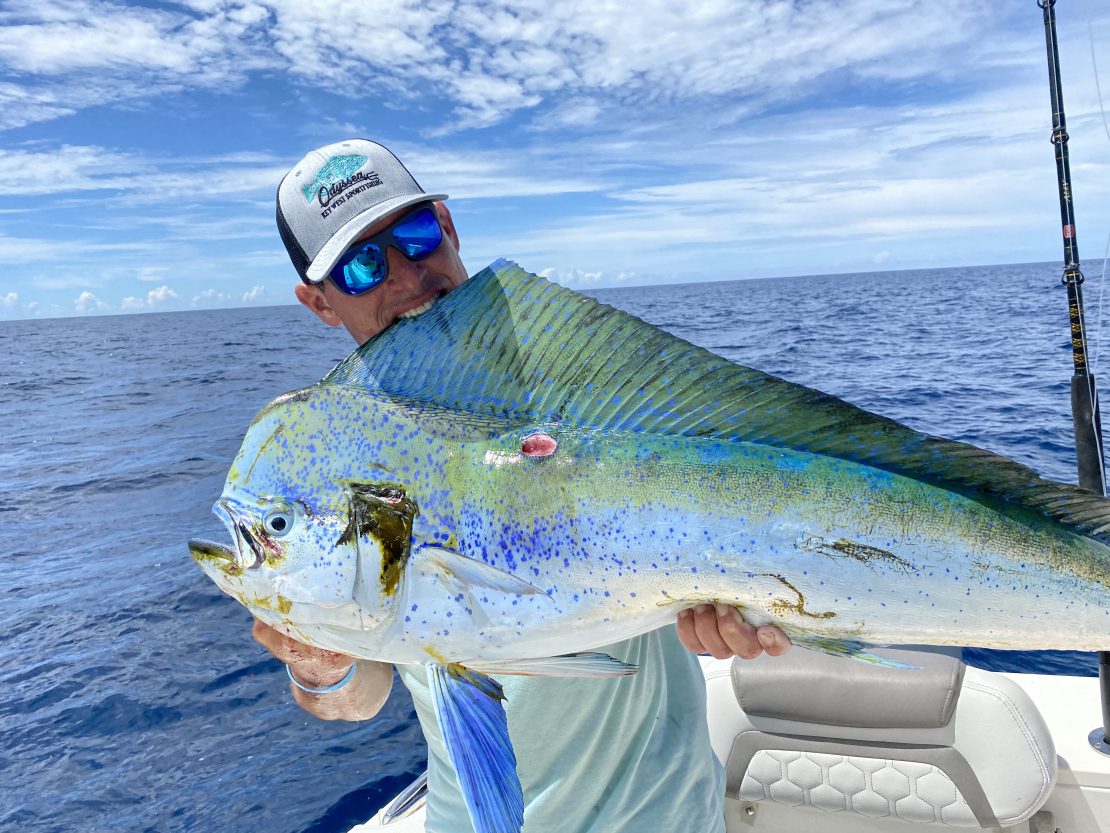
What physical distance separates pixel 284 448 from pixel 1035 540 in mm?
1452

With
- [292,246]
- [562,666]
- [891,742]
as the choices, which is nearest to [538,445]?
[562,666]

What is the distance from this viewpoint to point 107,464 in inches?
579

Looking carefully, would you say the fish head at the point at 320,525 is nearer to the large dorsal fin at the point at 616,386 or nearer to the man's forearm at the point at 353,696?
the large dorsal fin at the point at 616,386

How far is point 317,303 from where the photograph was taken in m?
2.47

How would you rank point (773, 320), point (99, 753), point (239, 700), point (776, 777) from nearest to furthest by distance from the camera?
1. point (776, 777)
2. point (99, 753)
3. point (239, 700)
4. point (773, 320)

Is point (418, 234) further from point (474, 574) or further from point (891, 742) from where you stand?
point (891, 742)

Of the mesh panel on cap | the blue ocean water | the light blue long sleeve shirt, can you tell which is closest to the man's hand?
the light blue long sleeve shirt

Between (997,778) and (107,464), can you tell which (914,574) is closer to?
(997,778)

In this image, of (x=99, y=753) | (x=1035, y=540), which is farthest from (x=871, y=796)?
(x=99, y=753)

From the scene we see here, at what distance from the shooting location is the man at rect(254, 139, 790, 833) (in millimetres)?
1941

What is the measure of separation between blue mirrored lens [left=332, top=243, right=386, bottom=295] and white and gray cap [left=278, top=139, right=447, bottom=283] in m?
0.07

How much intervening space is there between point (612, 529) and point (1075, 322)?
3.90m

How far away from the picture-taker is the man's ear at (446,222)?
2399 millimetres

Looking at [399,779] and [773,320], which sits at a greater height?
[399,779]
